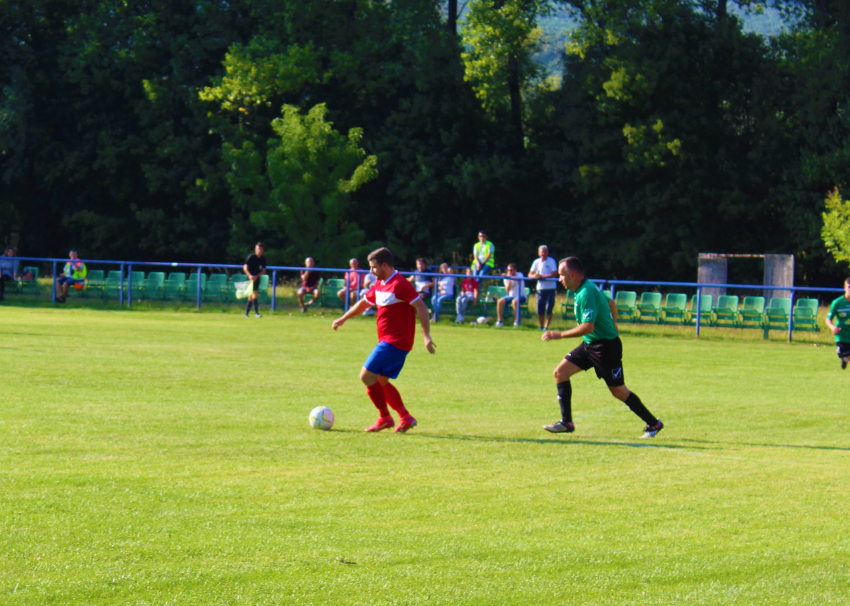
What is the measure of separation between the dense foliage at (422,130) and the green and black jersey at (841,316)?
25369 mm

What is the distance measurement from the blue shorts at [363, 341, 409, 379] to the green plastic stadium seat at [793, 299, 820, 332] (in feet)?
52.5

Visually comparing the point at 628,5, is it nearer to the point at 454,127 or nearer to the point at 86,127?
the point at 454,127

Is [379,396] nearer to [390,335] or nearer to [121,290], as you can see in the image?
[390,335]

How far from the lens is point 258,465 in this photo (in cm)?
738

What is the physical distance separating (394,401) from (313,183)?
3018cm

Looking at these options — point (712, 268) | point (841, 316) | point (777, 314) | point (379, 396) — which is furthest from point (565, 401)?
point (712, 268)

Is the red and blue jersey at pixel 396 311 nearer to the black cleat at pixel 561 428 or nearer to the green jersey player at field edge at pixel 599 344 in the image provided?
the green jersey player at field edge at pixel 599 344

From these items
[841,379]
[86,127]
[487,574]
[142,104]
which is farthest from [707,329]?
[86,127]

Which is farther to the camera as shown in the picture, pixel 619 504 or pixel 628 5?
pixel 628 5

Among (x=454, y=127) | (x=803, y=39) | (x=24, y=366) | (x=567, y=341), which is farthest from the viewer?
(x=454, y=127)

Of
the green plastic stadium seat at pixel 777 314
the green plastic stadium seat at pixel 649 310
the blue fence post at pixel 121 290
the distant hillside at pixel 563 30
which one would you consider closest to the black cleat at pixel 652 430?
the green plastic stadium seat at pixel 777 314

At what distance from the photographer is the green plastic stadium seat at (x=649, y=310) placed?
79.4 feet

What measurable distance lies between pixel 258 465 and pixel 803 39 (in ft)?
133

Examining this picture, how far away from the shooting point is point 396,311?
9383 millimetres
